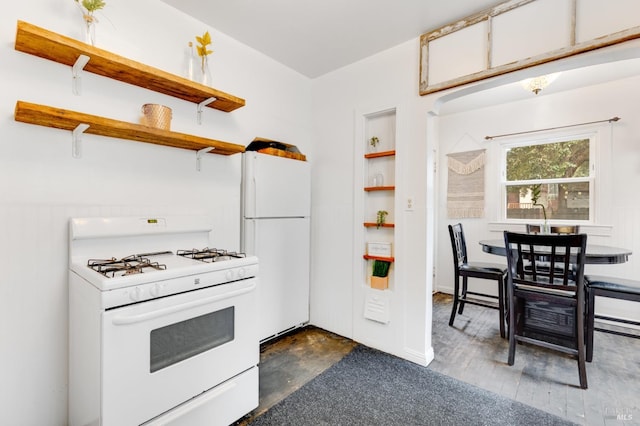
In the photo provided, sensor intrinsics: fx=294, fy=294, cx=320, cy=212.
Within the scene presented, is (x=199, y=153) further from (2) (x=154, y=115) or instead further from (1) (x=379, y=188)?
(1) (x=379, y=188)

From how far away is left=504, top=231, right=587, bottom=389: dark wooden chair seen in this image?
2006 mm

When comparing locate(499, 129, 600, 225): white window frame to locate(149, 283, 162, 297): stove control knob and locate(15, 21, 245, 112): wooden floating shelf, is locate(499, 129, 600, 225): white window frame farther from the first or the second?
locate(149, 283, 162, 297): stove control knob

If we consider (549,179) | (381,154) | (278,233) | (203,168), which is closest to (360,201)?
(381,154)

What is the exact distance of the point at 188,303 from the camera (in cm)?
141

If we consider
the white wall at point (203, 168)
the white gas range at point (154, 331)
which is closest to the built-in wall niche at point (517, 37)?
the white wall at point (203, 168)

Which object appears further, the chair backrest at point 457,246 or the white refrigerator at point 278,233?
the chair backrest at point 457,246

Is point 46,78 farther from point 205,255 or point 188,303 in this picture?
point 188,303

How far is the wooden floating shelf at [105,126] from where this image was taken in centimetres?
138

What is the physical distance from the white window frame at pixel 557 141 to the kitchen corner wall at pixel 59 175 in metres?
3.55

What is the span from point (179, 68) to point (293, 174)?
46.5 inches

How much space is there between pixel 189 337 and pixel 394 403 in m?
1.30

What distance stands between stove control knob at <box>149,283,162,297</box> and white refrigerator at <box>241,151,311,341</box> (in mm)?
1092

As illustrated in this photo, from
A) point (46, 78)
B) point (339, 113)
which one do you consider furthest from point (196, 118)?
point (339, 113)

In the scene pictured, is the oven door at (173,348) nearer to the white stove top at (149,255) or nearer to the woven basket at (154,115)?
the white stove top at (149,255)
